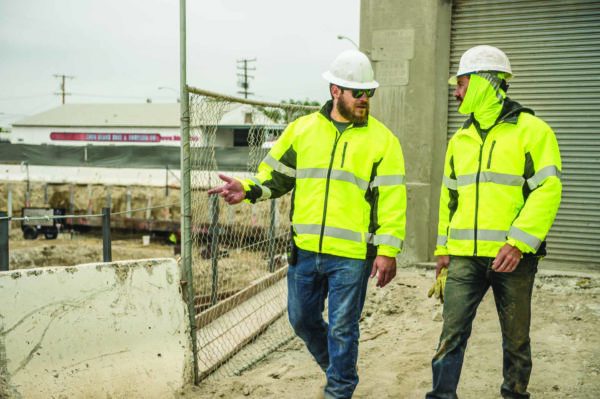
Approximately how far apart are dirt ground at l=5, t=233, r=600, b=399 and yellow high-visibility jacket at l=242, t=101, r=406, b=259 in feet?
4.27

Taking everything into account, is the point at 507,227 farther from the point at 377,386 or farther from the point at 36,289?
the point at 36,289

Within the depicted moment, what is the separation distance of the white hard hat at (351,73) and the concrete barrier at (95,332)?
174 cm

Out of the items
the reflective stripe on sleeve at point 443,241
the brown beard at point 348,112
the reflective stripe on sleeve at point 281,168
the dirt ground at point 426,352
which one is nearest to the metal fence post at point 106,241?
the dirt ground at point 426,352

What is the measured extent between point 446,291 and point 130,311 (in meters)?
2.09

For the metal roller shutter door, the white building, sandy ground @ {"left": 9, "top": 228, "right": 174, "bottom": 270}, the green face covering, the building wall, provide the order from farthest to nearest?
1. the white building
2. the building wall
3. sandy ground @ {"left": 9, "top": 228, "right": 174, "bottom": 270}
4. the metal roller shutter door
5. the green face covering

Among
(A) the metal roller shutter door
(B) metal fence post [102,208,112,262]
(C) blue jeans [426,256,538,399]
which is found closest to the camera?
(C) blue jeans [426,256,538,399]

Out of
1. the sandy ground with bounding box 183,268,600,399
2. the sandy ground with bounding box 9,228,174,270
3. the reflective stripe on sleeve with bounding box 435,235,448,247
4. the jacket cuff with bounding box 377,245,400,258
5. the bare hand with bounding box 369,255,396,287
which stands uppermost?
the reflective stripe on sleeve with bounding box 435,235,448,247

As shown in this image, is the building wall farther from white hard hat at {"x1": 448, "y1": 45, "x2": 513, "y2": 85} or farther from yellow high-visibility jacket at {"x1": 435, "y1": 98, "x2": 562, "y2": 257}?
yellow high-visibility jacket at {"x1": 435, "y1": 98, "x2": 562, "y2": 257}

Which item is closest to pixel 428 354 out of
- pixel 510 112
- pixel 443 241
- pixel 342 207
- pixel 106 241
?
pixel 443 241

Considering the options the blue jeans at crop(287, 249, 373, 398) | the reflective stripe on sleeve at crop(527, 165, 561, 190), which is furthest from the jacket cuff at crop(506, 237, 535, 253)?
the blue jeans at crop(287, 249, 373, 398)

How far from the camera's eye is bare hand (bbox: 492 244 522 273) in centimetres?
330

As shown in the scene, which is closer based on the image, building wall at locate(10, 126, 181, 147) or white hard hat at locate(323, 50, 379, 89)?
white hard hat at locate(323, 50, 379, 89)

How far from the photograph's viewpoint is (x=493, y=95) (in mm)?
3617

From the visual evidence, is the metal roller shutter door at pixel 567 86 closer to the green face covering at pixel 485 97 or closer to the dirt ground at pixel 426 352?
the dirt ground at pixel 426 352
